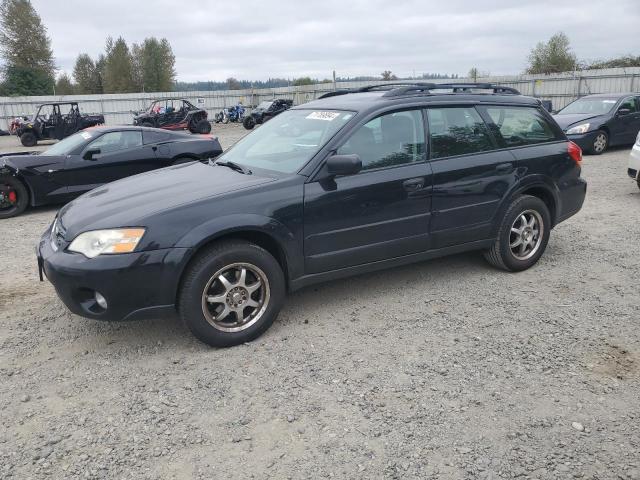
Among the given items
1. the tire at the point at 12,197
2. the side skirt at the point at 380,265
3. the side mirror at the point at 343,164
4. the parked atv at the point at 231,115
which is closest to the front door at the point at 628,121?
the side skirt at the point at 380,265

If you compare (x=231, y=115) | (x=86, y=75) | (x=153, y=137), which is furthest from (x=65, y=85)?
(x=153, y=137)

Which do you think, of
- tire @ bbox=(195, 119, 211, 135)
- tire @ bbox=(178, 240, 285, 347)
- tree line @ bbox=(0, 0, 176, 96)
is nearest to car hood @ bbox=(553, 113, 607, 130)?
tire @ bbox=(178, 240, 285, 347)

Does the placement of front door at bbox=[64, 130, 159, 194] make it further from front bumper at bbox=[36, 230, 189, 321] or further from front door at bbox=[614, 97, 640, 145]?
front door at bbox=[614, 97, 640, 145]

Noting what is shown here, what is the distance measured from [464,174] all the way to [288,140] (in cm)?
153

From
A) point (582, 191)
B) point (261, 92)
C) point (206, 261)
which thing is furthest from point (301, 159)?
point (261, 92)

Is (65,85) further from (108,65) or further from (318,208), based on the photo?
(318,208)

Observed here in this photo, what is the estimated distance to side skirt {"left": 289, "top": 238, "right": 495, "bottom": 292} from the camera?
3.92m

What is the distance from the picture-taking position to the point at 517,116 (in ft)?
16.4

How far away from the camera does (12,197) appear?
7.96 meters

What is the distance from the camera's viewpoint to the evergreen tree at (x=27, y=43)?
174ft

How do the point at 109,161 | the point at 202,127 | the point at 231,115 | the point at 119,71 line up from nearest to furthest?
the point at 109,161, the point at 202,127, the point at 231,115, the point at 119,71

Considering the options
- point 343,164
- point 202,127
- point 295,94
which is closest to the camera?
point 343,164

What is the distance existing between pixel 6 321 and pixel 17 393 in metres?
1.21

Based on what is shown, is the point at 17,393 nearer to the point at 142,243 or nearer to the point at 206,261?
the point at 142,243
